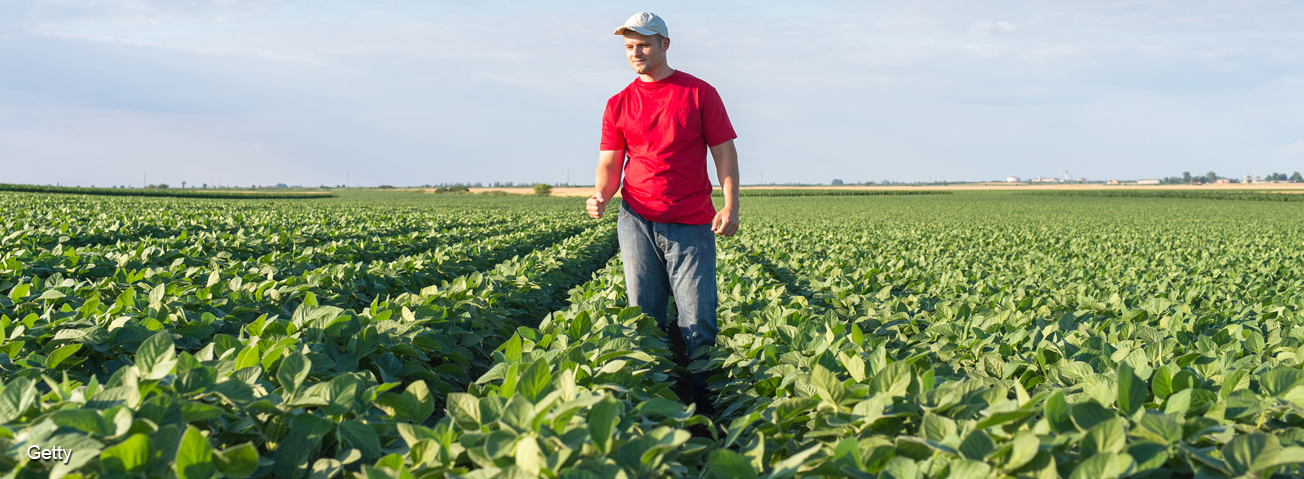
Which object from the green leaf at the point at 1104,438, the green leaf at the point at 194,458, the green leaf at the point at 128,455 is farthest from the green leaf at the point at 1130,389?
the green leaf at the point at 128,455

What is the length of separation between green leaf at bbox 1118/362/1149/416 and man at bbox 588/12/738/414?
80.4 inches

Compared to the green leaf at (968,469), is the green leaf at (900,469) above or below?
below

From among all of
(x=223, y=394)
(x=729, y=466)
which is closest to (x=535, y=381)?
(x=729, y=466)

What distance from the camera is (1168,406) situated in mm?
1820

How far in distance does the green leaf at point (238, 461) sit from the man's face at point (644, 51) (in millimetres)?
2667

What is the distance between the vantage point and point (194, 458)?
1.35m

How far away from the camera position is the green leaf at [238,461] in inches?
55.8

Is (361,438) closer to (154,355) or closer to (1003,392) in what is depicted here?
(154,355)

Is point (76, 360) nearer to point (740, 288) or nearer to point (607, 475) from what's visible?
point (607, 475)

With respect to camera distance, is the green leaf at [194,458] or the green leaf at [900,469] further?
the green leaf at [900,469]

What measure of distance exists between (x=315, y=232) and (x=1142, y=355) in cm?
1187

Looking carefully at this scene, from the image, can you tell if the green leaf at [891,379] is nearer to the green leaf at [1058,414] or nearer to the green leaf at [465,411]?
the green leaf at [1058,414]

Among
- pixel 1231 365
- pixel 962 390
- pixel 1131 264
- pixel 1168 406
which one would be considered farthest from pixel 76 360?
pixel 1131 264

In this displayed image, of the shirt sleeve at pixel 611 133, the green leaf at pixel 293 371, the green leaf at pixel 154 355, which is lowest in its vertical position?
the green leaf at pixel 293 371
